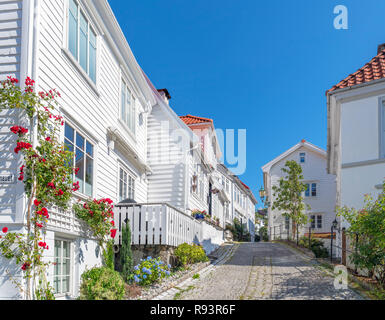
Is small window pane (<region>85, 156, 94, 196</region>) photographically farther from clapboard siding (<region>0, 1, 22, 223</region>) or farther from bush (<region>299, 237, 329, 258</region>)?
bush (<region>299, 237, 329, 258</region>)

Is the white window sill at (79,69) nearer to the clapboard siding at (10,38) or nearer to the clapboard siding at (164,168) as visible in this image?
the clapboard siding at (10,38)

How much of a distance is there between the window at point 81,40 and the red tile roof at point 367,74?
330 inches

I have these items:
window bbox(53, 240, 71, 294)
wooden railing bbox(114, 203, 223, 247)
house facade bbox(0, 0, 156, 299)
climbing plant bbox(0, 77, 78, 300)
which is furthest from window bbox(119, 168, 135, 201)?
climbing plant bbox(0, 77, 78, 300)

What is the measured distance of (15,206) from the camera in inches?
305

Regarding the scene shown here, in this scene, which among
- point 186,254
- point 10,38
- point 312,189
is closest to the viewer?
point 10,38

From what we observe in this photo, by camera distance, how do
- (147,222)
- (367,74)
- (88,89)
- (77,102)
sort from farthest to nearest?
(367,74)
(147,222)
(88,89)
(77,102)

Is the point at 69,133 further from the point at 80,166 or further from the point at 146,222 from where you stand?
the point at 146,222

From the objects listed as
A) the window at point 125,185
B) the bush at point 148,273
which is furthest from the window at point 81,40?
the bush at point 148,273

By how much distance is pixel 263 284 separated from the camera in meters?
11.0

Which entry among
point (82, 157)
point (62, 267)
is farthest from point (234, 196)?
point (62, 267)

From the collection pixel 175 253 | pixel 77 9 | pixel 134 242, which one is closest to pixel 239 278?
pixel 175 253

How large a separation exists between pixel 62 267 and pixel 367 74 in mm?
12002

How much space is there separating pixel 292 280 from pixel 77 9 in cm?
913

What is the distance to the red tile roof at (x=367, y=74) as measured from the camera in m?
14.5
